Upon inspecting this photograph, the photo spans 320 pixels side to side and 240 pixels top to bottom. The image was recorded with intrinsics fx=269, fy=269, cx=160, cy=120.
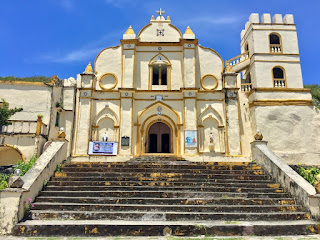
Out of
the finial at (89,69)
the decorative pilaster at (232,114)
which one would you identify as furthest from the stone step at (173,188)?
the finial at (89,69)

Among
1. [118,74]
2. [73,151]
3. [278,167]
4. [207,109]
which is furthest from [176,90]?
[278,167]

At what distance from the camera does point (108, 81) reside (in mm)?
18656

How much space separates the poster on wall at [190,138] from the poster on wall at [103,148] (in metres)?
4.37

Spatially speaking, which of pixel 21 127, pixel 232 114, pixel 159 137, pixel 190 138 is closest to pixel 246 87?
pixel 232 114

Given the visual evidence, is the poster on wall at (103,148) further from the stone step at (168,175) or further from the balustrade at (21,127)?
the stone step at (168,175)

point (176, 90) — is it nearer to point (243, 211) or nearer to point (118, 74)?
point (118, 74)

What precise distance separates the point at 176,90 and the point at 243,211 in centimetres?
1065

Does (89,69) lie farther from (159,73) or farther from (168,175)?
(168,175)

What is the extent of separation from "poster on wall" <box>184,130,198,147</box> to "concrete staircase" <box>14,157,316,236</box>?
15.4ft

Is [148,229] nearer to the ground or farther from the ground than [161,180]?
nearer to the ground

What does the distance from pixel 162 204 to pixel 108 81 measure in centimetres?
1174

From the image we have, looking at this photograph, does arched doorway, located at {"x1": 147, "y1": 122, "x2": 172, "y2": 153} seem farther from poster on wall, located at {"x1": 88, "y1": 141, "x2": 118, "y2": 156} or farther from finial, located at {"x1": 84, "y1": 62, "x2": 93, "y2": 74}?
finial, located at {"x1": 84, "y1": 62, "x2": 93, "y2": 74}

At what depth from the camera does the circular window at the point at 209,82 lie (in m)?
18.6

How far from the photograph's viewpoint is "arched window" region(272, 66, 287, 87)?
19.1m
